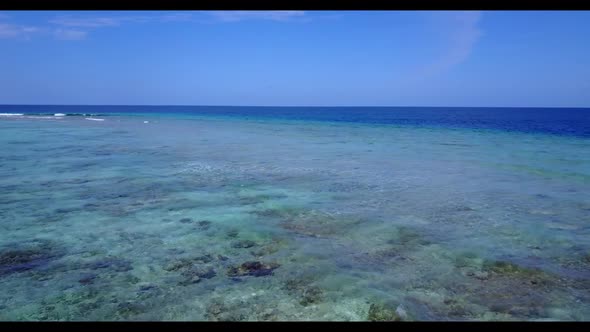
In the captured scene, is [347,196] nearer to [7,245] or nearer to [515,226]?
[515,226]

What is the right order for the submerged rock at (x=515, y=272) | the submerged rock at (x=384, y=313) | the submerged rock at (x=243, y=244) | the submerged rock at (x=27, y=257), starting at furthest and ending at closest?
the submerged rock at (x=243, y=244) → the submerged rock at (x=27, y=257) → the submerged rock at (x=515, y=272) → the submerged rock at (x=384, y=313)

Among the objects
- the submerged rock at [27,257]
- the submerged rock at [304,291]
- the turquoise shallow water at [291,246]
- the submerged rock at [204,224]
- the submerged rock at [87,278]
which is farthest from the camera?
the submerged rock at [204,224]

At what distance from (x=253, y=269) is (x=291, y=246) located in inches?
40.7

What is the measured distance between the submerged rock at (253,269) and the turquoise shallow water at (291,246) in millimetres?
30

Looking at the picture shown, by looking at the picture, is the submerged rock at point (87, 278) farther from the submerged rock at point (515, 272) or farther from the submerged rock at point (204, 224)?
the submerged rock at point (515, 272)

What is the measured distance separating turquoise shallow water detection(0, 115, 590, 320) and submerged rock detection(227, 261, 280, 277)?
3 cm

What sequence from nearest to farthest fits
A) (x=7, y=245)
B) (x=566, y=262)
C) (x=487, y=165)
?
(x=566, y=262) → (x=7, y=245) → (x=487, y=165)

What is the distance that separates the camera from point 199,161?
630 inches

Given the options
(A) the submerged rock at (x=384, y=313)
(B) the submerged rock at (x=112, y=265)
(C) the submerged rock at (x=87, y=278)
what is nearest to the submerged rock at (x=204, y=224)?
(B) the submerged rock at (x=112, y=265)

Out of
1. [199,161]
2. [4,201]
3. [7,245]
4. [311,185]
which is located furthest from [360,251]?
[199,161]

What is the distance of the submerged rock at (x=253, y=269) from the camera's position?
5309mm

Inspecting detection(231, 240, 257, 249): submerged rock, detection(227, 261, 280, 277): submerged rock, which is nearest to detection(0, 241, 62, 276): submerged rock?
detection(231, 240, 257, 249): submerged rock

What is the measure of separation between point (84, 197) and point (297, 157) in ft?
33.1

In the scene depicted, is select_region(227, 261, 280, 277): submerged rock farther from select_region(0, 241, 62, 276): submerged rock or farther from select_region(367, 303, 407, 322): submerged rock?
select_region(0, 241, 62, 276): submerged rock
